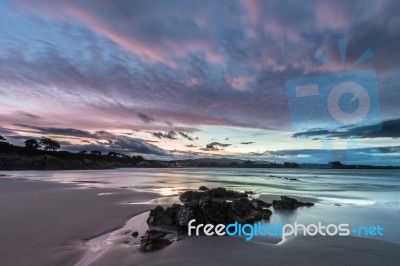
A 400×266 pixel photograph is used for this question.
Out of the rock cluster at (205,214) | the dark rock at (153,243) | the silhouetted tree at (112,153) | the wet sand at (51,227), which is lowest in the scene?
the wet sand at (51,227)

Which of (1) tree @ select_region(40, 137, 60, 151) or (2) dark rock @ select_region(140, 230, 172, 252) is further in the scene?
(1) tree @ select_region(40, 137, 60, 151)

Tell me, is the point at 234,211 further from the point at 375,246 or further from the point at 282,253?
the point at 375,246

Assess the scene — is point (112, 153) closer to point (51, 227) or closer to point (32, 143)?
point (32, 143)

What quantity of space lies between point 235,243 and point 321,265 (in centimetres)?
233

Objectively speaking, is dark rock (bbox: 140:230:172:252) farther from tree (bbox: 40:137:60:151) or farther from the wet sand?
tree (bbox: 40:137:60:151)

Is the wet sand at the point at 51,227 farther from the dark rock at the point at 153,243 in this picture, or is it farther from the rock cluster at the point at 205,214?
the rock cluster at the point at 205,214

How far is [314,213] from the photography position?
12.0m

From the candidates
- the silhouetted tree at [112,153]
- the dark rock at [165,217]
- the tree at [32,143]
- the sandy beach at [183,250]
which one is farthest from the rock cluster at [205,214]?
the silhouetted tree at [112,153]

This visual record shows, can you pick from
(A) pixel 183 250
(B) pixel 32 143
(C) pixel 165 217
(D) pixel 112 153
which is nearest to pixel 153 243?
(A) pixel 183 250

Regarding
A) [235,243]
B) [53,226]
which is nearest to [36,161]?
[53,226]

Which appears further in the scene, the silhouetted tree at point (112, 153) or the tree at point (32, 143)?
the silhouetted tree at point (112, 153)

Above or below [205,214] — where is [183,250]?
below

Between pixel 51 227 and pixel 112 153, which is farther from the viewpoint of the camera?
pixel 112 153

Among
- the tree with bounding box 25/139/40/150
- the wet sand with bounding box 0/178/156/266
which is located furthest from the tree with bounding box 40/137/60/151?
the wet sand with bounding box 0/178/156/266
